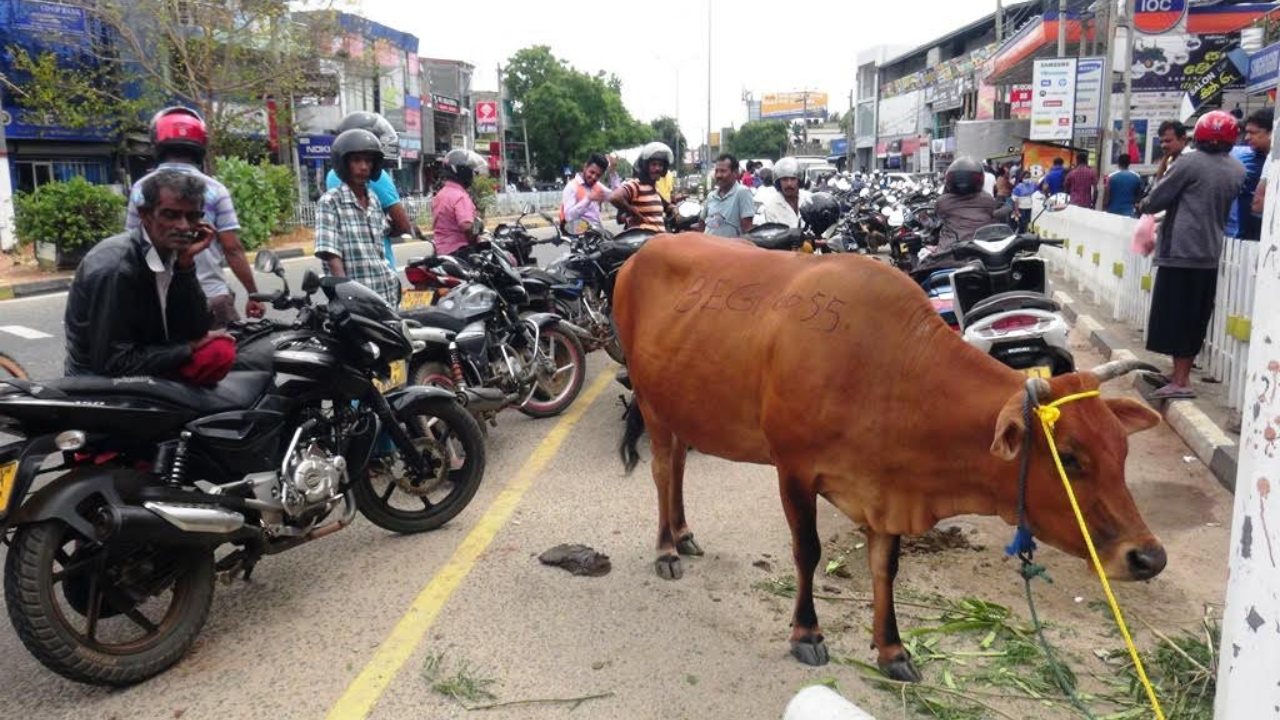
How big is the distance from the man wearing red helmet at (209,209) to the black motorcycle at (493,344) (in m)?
0.97

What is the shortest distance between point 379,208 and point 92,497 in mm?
2921

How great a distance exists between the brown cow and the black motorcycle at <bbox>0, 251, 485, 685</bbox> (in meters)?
1.35

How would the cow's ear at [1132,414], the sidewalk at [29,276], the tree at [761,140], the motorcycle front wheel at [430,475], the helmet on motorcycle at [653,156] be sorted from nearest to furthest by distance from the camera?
the cow's ear at [1132,414]
the motorcycle front wheel at [430,475]
the helmet on motorcycle at [653,156]
the sidewalk at [29,276]
the tree at [761,140]

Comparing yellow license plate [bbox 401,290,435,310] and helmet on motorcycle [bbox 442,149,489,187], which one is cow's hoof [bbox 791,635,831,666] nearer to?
yellow license plate [bbox 401,290,435,310]

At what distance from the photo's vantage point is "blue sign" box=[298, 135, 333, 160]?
35.5m

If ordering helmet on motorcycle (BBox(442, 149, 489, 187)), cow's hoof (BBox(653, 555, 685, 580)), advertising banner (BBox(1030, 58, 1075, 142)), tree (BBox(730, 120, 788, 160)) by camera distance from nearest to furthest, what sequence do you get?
cow's hoof (BBox(653, 555, 685, 580)), helmet on motorcycle (BBox(442, 149, 489, 187)), advertising banner (BBox(1030, 58, 1075, 142)), tree (BBox(730, 120, 788, 160))

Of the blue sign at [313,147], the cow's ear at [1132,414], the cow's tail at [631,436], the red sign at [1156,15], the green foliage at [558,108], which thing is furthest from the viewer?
the green foliage at [558,108]

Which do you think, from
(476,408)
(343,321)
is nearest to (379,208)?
(476,408)

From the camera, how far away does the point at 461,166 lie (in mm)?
7293

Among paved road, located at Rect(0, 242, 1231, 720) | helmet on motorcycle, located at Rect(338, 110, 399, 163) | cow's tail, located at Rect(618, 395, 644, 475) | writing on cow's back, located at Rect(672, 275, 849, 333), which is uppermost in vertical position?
helmet on motorcycle, located at Rect(338, 110, 399, 163)

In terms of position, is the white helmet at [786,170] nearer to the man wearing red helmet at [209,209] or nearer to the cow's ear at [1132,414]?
the man wearing red helmet at [209,209]

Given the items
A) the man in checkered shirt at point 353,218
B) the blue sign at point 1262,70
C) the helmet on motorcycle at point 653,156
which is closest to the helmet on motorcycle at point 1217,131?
Answer: the helmet on motorcycle at point 653,156

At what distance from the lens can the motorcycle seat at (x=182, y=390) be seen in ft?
10.4

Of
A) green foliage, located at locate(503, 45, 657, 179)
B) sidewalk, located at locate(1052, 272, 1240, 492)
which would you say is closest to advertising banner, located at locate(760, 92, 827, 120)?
green foliage, located at locate(503, 45, 657, 179)
